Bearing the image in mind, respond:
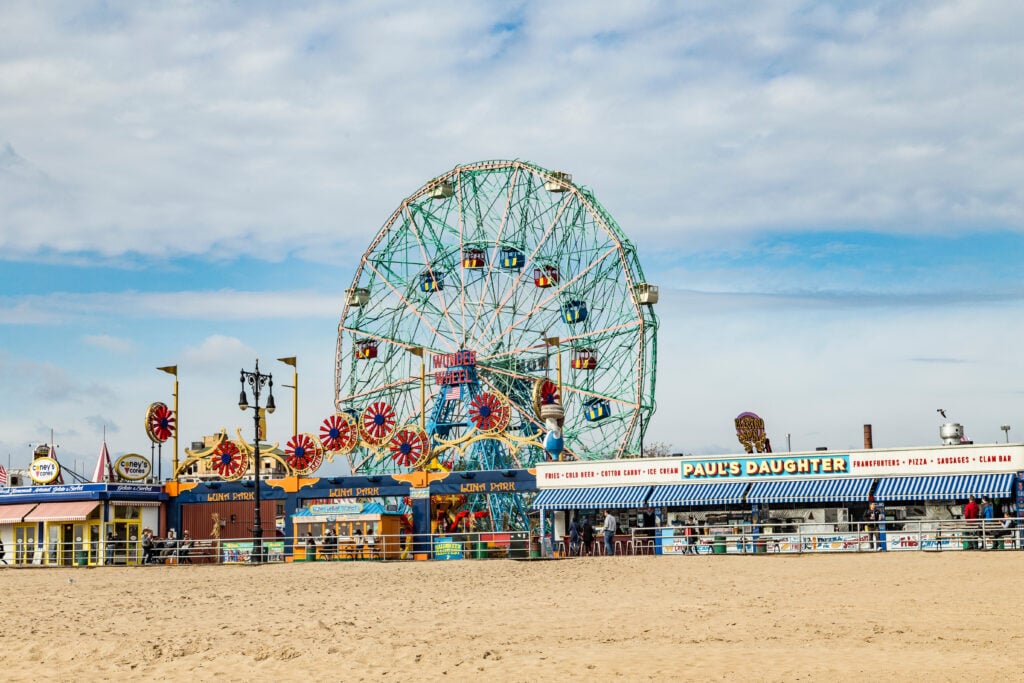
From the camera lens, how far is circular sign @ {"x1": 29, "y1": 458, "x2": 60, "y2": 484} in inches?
2111

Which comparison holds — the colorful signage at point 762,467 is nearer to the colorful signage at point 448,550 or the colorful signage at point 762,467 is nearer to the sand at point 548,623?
the sand at point 548,623

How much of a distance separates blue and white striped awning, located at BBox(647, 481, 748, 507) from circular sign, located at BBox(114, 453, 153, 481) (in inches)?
848

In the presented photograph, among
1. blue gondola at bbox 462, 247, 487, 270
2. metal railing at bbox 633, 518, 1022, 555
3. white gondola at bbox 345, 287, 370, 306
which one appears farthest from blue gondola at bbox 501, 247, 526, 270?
metal railing at bbox 633, 518, 1022, 555

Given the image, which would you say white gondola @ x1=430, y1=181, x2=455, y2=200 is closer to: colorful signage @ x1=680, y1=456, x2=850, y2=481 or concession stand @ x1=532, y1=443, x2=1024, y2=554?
concession stand @ x1=532, y1=443, x2=1024, y2=554

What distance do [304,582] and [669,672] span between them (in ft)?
58.2

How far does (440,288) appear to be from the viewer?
67.6 m

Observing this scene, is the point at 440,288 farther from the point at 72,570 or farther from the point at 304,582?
the point at 304,582

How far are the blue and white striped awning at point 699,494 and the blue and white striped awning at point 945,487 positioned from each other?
4.46m

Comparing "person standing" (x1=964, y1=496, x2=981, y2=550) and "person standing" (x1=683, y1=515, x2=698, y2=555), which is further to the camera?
"person standing" (x1=683, y1=515, x2=698, y2=555)

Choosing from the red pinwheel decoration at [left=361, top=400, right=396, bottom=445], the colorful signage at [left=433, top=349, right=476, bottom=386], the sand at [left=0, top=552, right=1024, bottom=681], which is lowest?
the sand at [left=0, top=552, right=1024, bottom=681]

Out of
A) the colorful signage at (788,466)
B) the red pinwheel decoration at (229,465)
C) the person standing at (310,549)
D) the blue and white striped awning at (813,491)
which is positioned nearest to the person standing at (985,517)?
the colorful signage at (788,466)

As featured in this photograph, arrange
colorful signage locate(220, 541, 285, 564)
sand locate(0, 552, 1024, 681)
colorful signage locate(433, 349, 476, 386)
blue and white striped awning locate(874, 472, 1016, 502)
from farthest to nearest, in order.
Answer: colorful signage locate(433, 349, 476, 386) < colorful signage locate(220, 541, 285, 564) < blue and white striped awning locate(874, 472, 1016, 502) < sand locate(0, 552, 1024, 681)

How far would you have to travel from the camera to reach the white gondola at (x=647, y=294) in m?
59.0

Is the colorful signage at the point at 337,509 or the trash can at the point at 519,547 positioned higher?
the colorful signage at the point at 337,509
